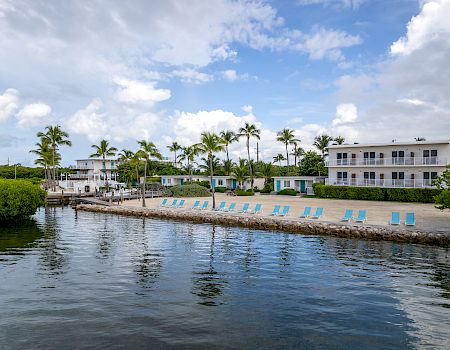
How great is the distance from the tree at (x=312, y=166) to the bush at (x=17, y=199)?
4184 centimetres

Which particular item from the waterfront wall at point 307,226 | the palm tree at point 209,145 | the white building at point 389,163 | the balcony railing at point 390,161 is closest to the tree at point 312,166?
the white building at point 389,163

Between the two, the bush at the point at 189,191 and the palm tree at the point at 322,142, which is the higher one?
the palm tree at the point at 322,142

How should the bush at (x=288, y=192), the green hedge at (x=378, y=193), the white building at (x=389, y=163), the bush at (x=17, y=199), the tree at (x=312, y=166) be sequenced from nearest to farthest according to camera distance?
the bush at (x=17, y=199), the green hedge at (x=378, y=193), the white building at (x=389, y=163), the bush at (x=288, y=192), the tree at (x=312, y=166)

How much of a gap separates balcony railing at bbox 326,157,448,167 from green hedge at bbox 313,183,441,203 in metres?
3.84

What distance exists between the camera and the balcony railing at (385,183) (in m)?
43.4

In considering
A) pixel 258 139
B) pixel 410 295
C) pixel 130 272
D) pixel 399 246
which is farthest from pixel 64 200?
pixel 410 295

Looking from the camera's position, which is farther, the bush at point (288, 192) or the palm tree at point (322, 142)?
the palm tree at point (322, 142)

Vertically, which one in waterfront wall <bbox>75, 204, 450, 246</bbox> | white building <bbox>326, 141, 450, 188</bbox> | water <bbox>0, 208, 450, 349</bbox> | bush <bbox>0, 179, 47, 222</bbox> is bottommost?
water <bbox>0, 208, 450, 349</bbox>

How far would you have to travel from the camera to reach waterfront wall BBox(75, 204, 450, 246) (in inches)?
889

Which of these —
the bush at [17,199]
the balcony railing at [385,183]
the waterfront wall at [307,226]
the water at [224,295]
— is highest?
the balcony railing at [385,183]

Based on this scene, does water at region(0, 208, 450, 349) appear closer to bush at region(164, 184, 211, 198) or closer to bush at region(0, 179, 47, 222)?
bush at region(0, 179, 47, 222)

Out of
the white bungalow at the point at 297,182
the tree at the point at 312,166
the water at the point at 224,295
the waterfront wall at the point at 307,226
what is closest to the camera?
the water at the point at 224,295

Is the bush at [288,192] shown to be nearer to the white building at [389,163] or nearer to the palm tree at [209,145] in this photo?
the white building at [389,163]

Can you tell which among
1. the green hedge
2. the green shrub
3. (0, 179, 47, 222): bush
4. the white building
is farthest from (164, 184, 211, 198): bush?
(0, 179, 47, 222): bush
